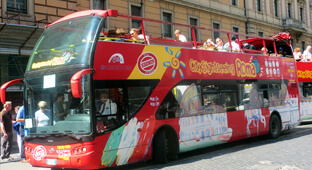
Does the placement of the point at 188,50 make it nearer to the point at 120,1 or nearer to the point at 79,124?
the point at 79,124

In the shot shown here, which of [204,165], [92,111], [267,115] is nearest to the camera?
[92,111]

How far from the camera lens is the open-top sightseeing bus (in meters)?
6.93

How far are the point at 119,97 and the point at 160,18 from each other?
1399 centimetres

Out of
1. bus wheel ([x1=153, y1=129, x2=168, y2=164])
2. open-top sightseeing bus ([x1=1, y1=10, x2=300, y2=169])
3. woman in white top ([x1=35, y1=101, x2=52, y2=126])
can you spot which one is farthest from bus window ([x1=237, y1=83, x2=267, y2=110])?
woman in white top ([x1=35, y1=101, x2=52, y2=126])

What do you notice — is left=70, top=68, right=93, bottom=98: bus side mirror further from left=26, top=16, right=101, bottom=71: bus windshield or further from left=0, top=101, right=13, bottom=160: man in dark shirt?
left=0, top=101, right=13, bottom=160: man in dark shirt

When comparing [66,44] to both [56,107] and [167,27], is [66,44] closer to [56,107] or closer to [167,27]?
[56,107]

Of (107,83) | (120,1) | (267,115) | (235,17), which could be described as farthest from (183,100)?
(235,17)

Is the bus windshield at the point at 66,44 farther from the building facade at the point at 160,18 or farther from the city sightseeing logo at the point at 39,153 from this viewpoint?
the building facade at the point at 160,18

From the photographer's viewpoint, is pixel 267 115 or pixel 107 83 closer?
pixel 107 83

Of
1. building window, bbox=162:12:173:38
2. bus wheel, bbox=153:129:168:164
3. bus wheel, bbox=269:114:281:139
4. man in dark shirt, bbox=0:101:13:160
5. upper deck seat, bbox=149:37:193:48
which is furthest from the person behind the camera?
building window, bbox=162:12:173:38

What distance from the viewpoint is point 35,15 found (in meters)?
14.8

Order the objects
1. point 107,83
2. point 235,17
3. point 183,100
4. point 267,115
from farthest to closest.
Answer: point 235,17, point 267,115, point 183,100, point 107,83

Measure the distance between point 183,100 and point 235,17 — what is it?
64.5 ft

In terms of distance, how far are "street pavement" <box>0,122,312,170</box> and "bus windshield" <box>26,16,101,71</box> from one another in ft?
10.1
